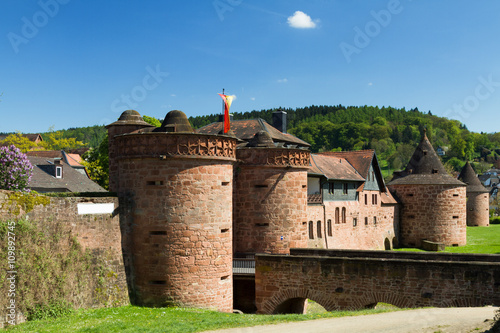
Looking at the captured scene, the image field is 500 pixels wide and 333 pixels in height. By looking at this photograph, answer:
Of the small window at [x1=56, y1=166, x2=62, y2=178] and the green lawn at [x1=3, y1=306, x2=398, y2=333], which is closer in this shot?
the green lawn at [x1=3, y1=306, x2=398, y2=333]

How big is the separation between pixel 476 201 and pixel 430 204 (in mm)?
19340

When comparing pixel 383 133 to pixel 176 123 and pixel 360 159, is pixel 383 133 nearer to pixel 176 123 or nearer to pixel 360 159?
pixel 360 159

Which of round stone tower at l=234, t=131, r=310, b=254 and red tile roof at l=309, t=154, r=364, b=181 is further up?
red tile roof at l=309, t=154, r=364, b=181

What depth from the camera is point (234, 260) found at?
63.3 feet

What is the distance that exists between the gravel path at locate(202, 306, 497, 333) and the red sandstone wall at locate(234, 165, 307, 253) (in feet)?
24.0

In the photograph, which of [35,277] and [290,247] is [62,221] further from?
[290,247]

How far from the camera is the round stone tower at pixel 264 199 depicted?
66.5ft

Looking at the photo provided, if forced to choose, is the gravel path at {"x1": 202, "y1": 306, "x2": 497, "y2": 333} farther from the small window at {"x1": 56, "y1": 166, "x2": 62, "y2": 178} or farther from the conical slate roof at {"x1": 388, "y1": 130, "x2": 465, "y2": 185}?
the conical slate roof at {"x1": 388, "y1": 130, "x2": 465, "y2": 185}

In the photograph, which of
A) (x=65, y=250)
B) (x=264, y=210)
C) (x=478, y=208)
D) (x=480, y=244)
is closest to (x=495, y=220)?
(x=478, y=208)

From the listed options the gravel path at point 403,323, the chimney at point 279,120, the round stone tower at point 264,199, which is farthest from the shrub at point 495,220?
the gravel path at point 403,323

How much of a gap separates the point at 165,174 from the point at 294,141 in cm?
1710

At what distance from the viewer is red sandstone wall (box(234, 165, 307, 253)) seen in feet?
66.6

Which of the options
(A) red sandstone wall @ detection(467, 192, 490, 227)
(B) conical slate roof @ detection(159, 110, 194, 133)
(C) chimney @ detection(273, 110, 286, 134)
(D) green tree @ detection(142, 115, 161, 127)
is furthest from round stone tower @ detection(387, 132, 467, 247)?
(B) conical slate roof @ detection(159, 110, 194, 133)

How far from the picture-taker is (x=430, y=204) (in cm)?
3966
